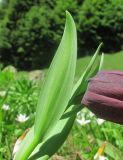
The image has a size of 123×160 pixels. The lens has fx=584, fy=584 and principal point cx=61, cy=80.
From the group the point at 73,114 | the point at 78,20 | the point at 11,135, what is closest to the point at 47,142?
the point at 73,114

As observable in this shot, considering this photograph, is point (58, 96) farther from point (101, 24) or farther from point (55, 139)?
point (101, 24)

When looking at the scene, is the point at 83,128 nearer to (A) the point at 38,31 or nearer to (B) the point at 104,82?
(B) the point at 104,82

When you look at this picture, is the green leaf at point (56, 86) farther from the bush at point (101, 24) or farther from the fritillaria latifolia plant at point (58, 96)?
the bush at point (101, 24)

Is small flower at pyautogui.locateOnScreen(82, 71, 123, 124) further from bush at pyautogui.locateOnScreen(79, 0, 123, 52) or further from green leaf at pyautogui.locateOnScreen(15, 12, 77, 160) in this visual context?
bush at pyautogui.locateOnScreen(79, 0, 123, 52)

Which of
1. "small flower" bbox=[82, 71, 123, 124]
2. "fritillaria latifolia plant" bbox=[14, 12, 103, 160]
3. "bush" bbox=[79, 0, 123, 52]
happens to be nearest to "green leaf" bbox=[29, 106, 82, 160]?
"fritillaria latifolia plant" bbox=[14, 12, 103, 160]

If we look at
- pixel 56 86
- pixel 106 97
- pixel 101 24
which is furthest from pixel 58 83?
pixel 101 24

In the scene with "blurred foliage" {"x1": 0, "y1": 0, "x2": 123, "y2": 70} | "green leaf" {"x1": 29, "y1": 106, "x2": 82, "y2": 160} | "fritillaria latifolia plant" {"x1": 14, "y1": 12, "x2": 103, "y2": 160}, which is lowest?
"blurred foliage" {"x1": 0, "y1": 0, "x2": 123, "y2": 70}

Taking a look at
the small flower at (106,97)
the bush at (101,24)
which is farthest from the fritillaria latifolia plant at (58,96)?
the bush at (101,24)
